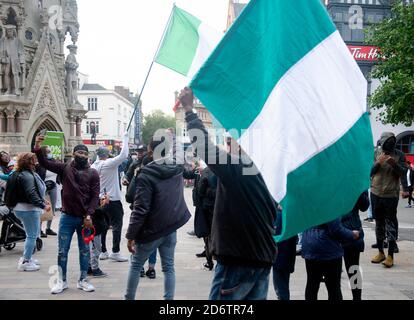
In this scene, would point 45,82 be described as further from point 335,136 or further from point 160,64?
point 335,136

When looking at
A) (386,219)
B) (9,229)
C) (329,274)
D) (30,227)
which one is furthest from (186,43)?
(9,229)

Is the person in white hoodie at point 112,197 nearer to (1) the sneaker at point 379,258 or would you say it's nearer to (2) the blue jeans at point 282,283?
(2) the blue jeans at point 282,283

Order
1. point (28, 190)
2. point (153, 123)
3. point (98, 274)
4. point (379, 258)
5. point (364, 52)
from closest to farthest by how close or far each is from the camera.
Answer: point (98, 274)
point (28, 190)
point (379, 258)
point (364, 52)
point (153, 123)

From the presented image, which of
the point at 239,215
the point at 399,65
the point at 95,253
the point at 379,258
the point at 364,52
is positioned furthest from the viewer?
the point at 364,52

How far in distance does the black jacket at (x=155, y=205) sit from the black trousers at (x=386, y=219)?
4145 mm

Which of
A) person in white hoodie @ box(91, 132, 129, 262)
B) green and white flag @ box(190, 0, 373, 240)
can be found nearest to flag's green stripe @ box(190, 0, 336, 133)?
green and white flag @ box(190, 0, 373, 240)

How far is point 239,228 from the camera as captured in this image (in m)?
3.19

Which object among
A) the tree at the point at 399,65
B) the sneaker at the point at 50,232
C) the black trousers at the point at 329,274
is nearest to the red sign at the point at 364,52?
the tree at the point at 399,65

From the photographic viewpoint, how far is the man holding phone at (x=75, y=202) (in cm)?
595

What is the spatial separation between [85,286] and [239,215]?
3.67m

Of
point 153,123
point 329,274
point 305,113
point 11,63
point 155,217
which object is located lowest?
point 329,274

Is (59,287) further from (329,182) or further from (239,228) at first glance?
(329,182)

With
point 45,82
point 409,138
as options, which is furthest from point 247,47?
point 409,138

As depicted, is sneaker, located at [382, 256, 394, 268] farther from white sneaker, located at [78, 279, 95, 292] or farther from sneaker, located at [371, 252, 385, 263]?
white sneaker, located at [78, 279, 95, 292]
